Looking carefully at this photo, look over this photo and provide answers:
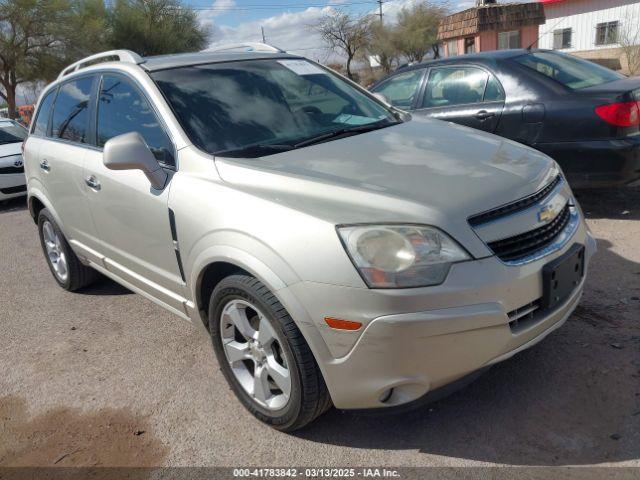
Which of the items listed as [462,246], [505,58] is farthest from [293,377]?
[505,58]

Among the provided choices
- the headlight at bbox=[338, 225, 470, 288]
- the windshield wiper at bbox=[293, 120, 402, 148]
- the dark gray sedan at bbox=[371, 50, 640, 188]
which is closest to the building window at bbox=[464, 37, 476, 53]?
the dark gray sedan at bbox=[371, 50, 640, 188]

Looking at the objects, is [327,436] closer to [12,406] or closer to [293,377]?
[293,377]

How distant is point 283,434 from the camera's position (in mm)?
2725

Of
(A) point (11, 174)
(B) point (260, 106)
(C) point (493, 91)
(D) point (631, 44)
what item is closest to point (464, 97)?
(C) point (493, 91)

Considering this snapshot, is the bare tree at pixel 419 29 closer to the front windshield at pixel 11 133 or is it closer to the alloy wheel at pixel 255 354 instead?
the front windshield at pixel 11 133

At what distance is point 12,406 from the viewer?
10.7 ft

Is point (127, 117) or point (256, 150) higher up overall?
point (127, 117)

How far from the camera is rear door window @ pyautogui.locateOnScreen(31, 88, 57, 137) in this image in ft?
15.5

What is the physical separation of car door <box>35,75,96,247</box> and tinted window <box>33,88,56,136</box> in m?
0.09

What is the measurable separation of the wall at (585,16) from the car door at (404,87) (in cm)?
2337

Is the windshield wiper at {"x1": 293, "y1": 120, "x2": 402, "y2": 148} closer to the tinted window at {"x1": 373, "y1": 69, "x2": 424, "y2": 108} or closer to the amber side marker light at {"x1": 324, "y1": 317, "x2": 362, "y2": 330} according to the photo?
the amber side marker light at {"x1": 324, "y1": 317, "x2": 362, "y2": 330}

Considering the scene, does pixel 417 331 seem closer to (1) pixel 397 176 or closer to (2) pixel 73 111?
(1) pixel 397 176

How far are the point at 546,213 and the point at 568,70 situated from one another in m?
3.54

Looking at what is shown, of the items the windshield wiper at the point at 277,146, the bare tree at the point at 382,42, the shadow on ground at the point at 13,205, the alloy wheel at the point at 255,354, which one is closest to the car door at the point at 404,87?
the windshield wiper at the point at 277,146
